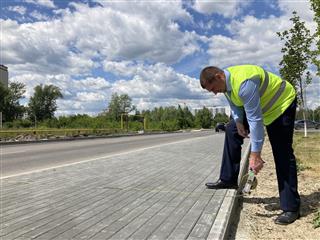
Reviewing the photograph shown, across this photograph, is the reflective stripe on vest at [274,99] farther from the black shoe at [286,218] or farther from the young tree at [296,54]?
the young tree at [296,54]

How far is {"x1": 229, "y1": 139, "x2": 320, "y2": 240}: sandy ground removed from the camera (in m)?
4.84

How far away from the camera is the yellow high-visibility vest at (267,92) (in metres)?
4.87

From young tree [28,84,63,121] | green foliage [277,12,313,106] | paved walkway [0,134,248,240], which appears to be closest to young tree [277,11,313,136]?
green foliage [277,12,313,106]

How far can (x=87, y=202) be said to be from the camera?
588 cm

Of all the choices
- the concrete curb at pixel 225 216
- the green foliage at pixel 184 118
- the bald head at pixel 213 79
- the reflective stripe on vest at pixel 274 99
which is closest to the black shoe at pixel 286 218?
the concrete curb at pixel 225 216

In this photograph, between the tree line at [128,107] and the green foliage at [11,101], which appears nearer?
the tree line at [128,107]

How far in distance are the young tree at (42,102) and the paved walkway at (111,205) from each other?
110648 millimetres

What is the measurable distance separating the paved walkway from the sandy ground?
32 centimetres

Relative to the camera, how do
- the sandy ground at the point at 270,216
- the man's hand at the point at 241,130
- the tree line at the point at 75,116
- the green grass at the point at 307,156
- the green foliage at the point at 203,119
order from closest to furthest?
1. the sandy ground at the point at 270,216
2. the man's hand at the point at 241,130
3. the green grass at the point at 307,156
4. the tree line at the point at 75,116
5. the green foliage at the point at 203,119

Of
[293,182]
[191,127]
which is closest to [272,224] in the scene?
[293,182]

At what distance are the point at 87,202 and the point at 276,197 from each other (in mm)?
2827

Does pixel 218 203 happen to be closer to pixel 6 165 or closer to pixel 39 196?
pixel 39 196

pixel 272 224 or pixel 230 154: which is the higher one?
pixel 230 154

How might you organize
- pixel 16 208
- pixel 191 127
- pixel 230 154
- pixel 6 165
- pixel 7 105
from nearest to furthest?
pixel 16 208 → pixel 230 154 → pixel 6 165 → pixel 7 105 → pixel 191 127
